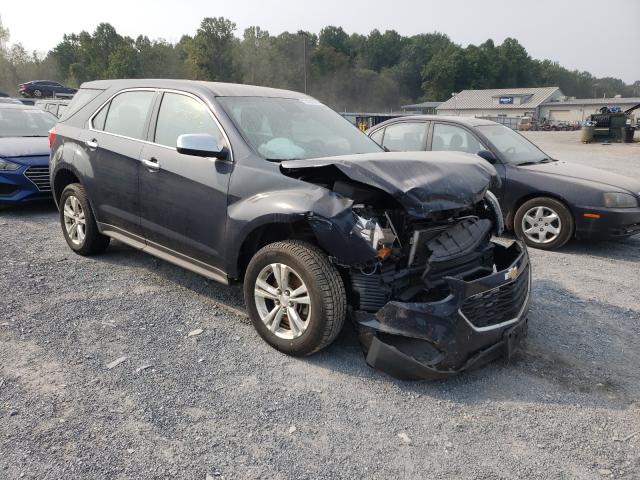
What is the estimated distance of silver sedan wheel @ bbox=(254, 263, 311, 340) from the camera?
3396mm

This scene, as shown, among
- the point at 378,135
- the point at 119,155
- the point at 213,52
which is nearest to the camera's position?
the point at 119,155

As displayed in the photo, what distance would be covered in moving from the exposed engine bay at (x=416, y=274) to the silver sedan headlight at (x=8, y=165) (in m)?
5.81

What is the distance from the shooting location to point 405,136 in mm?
7457

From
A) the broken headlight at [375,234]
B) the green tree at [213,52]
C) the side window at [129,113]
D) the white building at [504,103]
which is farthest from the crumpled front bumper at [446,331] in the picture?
the white building at [504,103]

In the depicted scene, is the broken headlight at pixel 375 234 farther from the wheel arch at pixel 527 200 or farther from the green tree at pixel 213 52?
the green tree at pixel 213 52

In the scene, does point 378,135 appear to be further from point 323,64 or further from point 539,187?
point 323,64

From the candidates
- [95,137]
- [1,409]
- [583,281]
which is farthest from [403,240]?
[95,137]

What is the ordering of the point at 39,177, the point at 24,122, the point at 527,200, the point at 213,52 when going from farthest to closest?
the point at 213,52
the point at 24,122
the point at 39,177
the point at 527,200

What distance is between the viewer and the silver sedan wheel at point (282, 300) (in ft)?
11.1

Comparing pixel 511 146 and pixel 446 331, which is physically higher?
pixel 511 146

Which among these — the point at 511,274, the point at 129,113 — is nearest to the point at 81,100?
the point at 129,113

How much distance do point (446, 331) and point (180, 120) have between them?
275cm

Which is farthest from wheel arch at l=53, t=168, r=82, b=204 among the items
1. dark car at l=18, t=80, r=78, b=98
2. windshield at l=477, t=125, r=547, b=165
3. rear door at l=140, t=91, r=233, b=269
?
dark car at l=18, t=80, r=78, b=98

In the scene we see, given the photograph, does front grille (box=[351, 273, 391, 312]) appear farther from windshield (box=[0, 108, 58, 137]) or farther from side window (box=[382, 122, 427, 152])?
windshield (box=[0, 108, 58, 137])
